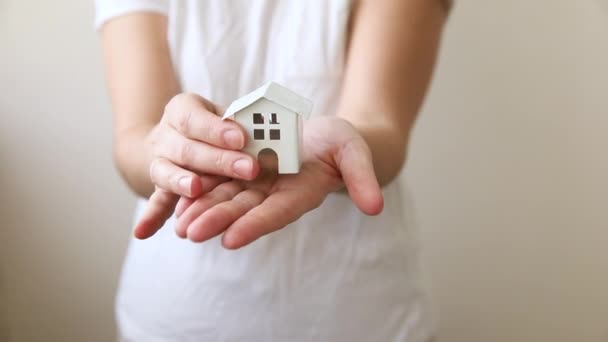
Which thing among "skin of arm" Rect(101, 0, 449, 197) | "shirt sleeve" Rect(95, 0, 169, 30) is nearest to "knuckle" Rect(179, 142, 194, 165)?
"skin of arm" Rect(101, 0, 449, 197)

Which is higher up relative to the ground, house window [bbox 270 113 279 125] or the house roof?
the house roof

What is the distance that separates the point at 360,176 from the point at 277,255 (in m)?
0.19

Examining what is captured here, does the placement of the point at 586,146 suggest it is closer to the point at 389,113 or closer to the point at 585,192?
the point at 585,192

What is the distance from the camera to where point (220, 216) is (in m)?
0.37

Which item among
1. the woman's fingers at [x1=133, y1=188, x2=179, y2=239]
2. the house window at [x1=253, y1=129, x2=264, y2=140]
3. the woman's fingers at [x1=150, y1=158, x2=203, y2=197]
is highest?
the house window at [x1=253, y1=129, x2=264, y2=140]

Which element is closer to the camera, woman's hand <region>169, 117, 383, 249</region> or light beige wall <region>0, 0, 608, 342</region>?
woman's hand <region>169, 117, 383, 249</region>

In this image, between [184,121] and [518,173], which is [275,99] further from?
[518,173]

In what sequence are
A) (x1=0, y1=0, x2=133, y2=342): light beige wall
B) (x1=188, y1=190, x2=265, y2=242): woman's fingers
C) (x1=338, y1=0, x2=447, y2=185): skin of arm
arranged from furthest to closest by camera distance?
(x1=0, y1=0, x2=133, y2=342): light beige wall, (x1=338, y1=0, x2=447, y2=185): skin of arm, (x1=188, y1=190, x2=265, y2=242): woman's fingers

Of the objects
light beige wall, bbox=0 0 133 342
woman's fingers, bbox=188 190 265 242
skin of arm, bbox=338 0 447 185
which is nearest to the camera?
woman's fingers, bbox=188 190 265 242

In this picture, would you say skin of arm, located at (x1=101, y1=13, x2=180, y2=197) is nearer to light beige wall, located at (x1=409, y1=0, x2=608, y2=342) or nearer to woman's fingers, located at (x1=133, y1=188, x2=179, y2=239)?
woman's fingers, located at (x1=133, y1=188, x2=179, y2=239)

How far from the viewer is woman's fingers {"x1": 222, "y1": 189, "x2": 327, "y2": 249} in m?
0.36

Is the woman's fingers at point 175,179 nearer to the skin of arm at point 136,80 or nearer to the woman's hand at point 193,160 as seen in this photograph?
the woman's hand at point 193,160

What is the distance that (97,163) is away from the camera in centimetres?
93

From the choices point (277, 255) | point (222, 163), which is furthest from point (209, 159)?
point (277, 255)
